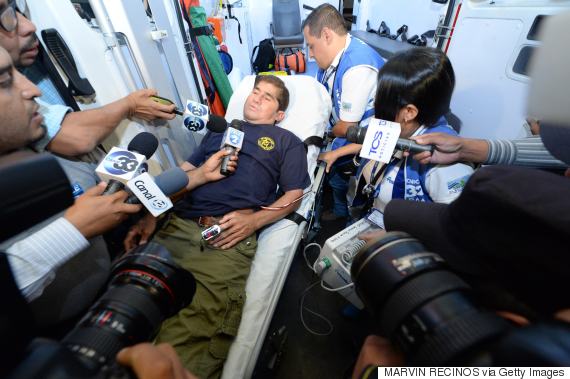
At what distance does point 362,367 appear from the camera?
499 mm

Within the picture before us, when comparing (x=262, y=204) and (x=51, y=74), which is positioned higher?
(x=51, y=74)

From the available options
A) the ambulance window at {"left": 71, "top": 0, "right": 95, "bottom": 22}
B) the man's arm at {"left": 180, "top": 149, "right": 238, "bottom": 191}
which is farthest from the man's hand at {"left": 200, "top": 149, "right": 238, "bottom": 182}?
the ambulance window at {"left": 71, "top": 0, "right": 95, "bottom": 22}

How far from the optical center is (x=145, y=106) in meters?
1.23

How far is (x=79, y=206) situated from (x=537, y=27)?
83.8 inches

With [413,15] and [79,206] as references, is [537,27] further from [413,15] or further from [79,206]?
[413,15]

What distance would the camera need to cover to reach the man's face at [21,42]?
0.85 meters

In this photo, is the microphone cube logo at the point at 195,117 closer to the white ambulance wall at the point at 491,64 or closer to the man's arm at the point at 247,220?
the man's arm at the point at 247,220

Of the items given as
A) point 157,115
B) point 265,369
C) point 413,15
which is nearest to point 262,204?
point 157,115

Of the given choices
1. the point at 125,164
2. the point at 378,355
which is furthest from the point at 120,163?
the point at 378,355

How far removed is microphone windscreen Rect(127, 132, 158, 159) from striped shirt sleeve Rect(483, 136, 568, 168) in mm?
1399

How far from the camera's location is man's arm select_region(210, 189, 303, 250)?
117 centimetres

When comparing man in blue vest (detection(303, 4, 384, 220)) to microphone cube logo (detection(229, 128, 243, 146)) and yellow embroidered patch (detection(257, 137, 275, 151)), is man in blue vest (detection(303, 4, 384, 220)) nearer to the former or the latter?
yellow embroidered patch (detection(257, 137, 275, 151))

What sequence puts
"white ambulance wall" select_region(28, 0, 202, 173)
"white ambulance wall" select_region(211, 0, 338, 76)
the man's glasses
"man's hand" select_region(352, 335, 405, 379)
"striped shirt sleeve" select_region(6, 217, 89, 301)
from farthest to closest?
"white ambulance wall" select_region(211, 0, 338, 76)
"white ambulance wall" select_region(28, 0, 202, 173)
the man's glasses
"striped shirt sleeve" select_region(6, 217, 89, 301)
"man's hand" select_region(352, 335, 405, 379)

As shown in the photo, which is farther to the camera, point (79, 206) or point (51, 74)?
point (51, 74)
